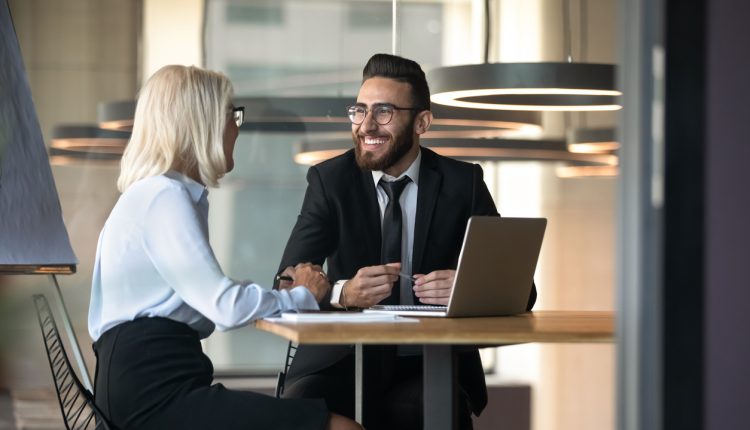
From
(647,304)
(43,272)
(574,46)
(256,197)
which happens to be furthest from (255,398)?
(574,46)

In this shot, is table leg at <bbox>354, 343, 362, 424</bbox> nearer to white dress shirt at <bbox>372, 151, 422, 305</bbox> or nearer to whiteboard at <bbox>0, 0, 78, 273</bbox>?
white dress shirt at <bbox>372, 151, 422, 305</bbox>

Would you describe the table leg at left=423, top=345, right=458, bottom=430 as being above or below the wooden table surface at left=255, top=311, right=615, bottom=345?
below

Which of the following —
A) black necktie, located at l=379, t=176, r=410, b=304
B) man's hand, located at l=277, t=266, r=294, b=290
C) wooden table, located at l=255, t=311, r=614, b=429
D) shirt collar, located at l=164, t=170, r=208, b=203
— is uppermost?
shirt collar, located at l=164, t=170, r=208, b=203

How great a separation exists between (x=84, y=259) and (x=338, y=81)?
1610 mm

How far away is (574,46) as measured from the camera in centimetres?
621

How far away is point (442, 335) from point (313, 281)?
0.76 metres

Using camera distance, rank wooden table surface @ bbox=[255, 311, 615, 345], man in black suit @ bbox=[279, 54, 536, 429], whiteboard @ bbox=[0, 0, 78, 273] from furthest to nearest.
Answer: whiteboard @ bbox=[0, 0, 78, 273] → man in black suit @ bbox=[279, 54, 536, 429] → wooden table surface @ bbox=[255, 311, 615, 345]

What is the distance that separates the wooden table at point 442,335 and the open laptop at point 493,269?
0.08 metres

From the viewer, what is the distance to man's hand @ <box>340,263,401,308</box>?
123 inches

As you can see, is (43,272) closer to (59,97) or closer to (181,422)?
(181,422)

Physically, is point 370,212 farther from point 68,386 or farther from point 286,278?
point 68,386

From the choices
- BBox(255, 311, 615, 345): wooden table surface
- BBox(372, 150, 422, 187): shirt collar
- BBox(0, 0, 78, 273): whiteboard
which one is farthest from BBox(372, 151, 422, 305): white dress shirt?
BBox(0, 0, 78, 273): whiteboard

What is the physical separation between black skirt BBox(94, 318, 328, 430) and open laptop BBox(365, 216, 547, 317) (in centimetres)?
48

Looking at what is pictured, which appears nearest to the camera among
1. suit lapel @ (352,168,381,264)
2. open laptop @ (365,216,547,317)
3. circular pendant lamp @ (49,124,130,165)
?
open laptop @ (365,216,547,317)
